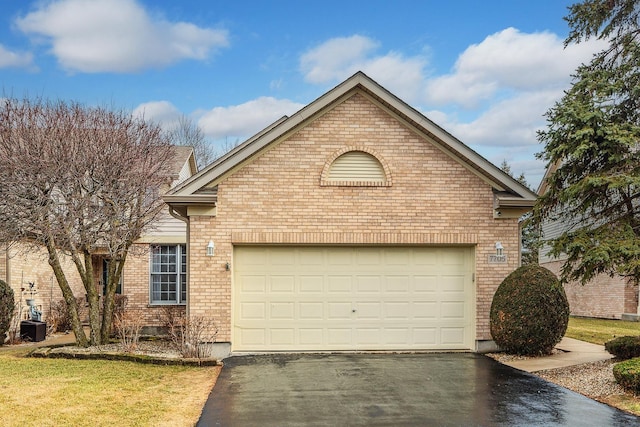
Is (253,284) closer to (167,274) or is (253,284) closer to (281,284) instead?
(281,284)

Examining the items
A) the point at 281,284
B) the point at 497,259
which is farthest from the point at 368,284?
the point at 497,259

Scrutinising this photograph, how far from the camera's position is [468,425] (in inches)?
277

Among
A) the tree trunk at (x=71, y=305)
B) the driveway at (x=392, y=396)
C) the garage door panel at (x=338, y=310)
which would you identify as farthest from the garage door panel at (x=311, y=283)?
the tree trunk at (x=71, y=305)

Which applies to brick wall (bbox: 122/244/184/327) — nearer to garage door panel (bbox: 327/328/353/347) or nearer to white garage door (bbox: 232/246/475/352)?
white garage door (bbox: 232/246/475/352)

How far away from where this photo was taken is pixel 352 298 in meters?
13.0

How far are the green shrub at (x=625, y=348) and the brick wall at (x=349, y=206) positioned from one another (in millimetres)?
2715

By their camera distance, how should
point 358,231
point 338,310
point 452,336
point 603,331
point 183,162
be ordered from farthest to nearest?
1. point 183,162
2. point 603,331
3. point 452,336
4. point 338,310
5. point 358,231

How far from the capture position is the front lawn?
7.37 metres

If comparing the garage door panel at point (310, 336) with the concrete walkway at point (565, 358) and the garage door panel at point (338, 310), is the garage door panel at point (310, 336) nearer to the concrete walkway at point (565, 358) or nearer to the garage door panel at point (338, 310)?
the garage door panel at point (338, 310)

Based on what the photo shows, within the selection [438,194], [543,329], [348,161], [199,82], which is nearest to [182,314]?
[348,161]

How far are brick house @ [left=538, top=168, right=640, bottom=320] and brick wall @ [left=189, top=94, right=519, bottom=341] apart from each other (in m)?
9.32

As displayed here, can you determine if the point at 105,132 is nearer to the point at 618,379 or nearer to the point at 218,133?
the point at 618,379

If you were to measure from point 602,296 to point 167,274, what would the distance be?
18598 mm

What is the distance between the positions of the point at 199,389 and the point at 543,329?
7.12 m
